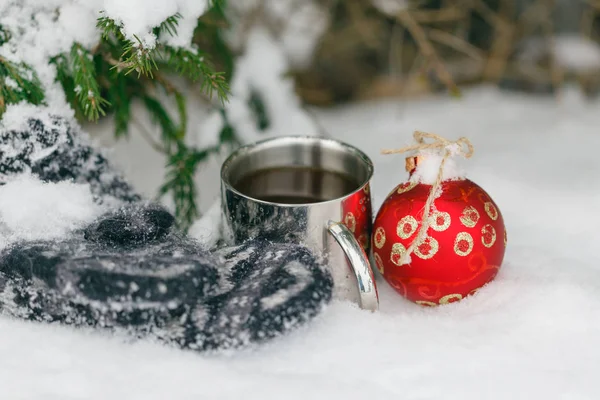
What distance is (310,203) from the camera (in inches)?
27.9

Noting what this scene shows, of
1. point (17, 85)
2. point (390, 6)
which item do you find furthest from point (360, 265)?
point (390, 6)

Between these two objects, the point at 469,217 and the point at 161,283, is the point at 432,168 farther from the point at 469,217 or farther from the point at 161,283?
the point at 161,283

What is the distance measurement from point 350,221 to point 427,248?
9 cm

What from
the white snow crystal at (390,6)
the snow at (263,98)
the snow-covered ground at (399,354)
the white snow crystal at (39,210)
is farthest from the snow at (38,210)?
the white snow crystal at (390,6)

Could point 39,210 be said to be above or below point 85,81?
below

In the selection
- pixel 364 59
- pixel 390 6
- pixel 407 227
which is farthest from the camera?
pixel 364 59

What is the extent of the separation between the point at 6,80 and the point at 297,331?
0.46m

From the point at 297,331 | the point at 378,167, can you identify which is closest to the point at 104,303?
the point at 297,331

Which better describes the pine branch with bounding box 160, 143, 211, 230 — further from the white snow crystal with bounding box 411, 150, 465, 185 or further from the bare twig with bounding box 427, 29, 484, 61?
the bare twig with bounding box 427, 29, 484, 61

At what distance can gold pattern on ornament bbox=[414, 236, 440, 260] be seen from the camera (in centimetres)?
69

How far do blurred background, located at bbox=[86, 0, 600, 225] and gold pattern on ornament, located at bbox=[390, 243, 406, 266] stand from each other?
0.41 metres

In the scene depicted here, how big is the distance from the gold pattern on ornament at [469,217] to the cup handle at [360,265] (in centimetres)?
11

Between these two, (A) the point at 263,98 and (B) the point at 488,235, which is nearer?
(B) the point at 488,235

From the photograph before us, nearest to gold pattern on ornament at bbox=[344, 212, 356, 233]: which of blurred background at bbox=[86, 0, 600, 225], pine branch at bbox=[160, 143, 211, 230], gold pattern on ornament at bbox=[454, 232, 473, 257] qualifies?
gold pattern on ornament at bbox=[454, 232, 473, 257]
